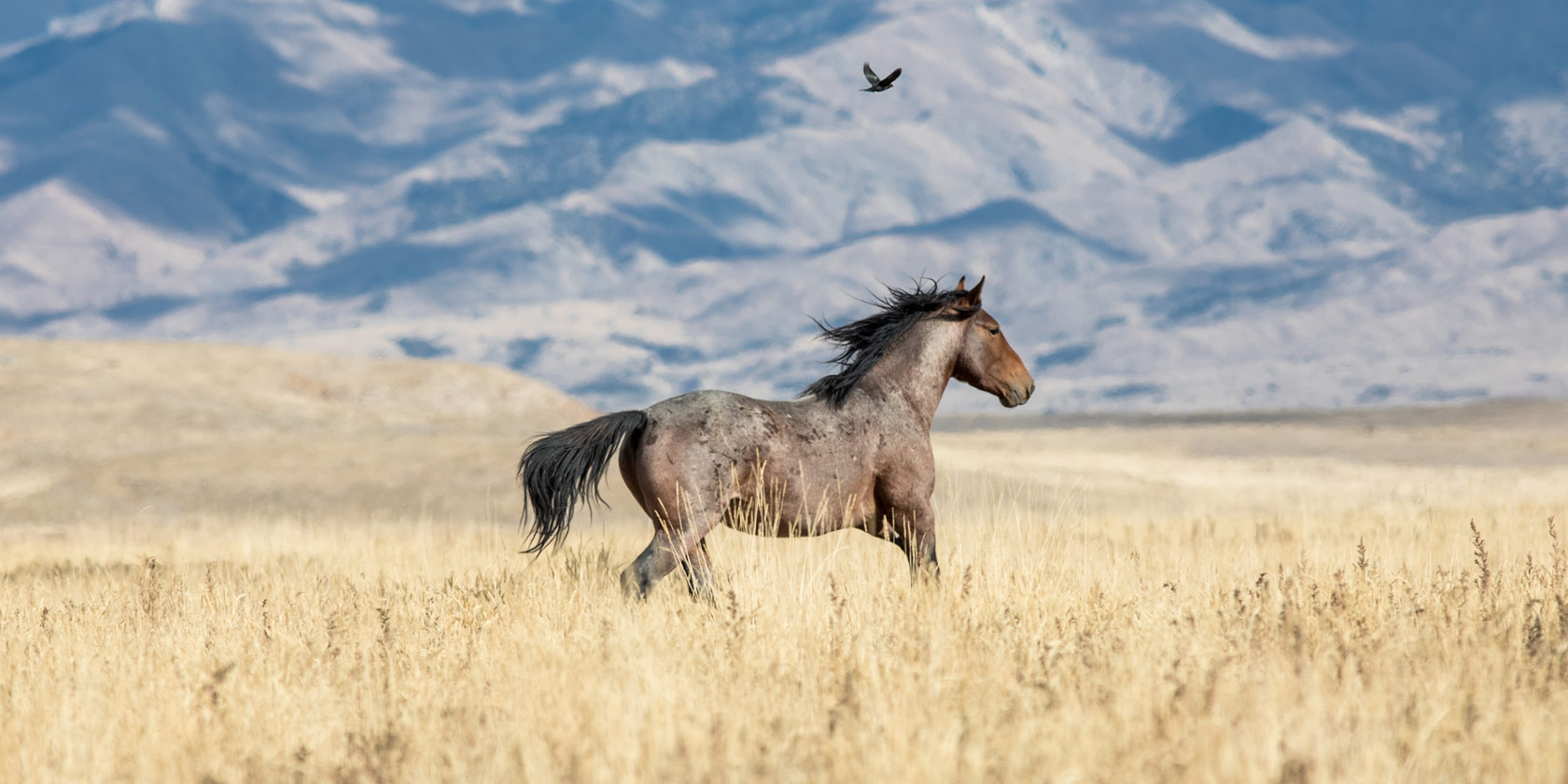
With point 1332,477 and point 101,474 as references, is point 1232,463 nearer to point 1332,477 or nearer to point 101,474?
point 1332,477

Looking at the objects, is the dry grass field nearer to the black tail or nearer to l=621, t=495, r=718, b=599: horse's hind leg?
l=621, t=495, r=718, b=599: horse's hind leg

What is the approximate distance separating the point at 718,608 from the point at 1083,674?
6.93 ft

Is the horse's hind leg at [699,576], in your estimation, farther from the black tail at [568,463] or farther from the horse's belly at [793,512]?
the black tail at [568,463]

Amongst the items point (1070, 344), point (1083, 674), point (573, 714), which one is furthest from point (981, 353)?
point (1070, 344)

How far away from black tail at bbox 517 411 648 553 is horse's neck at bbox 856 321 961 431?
4.75 ft

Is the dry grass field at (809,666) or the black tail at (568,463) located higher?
the black tail at (568,463)

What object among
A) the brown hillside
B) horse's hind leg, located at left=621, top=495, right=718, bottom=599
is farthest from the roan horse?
the brown hillside

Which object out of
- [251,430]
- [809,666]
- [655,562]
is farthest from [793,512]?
[251,430]

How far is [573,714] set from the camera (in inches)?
237

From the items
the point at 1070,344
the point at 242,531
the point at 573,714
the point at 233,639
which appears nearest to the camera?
the point at 573,714

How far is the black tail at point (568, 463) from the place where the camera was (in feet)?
27.9

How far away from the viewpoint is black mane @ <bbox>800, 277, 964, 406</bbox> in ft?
30.2

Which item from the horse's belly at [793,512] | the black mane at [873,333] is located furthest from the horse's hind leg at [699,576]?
the black mane at [873,333]

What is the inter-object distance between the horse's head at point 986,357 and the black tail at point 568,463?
208 cm
